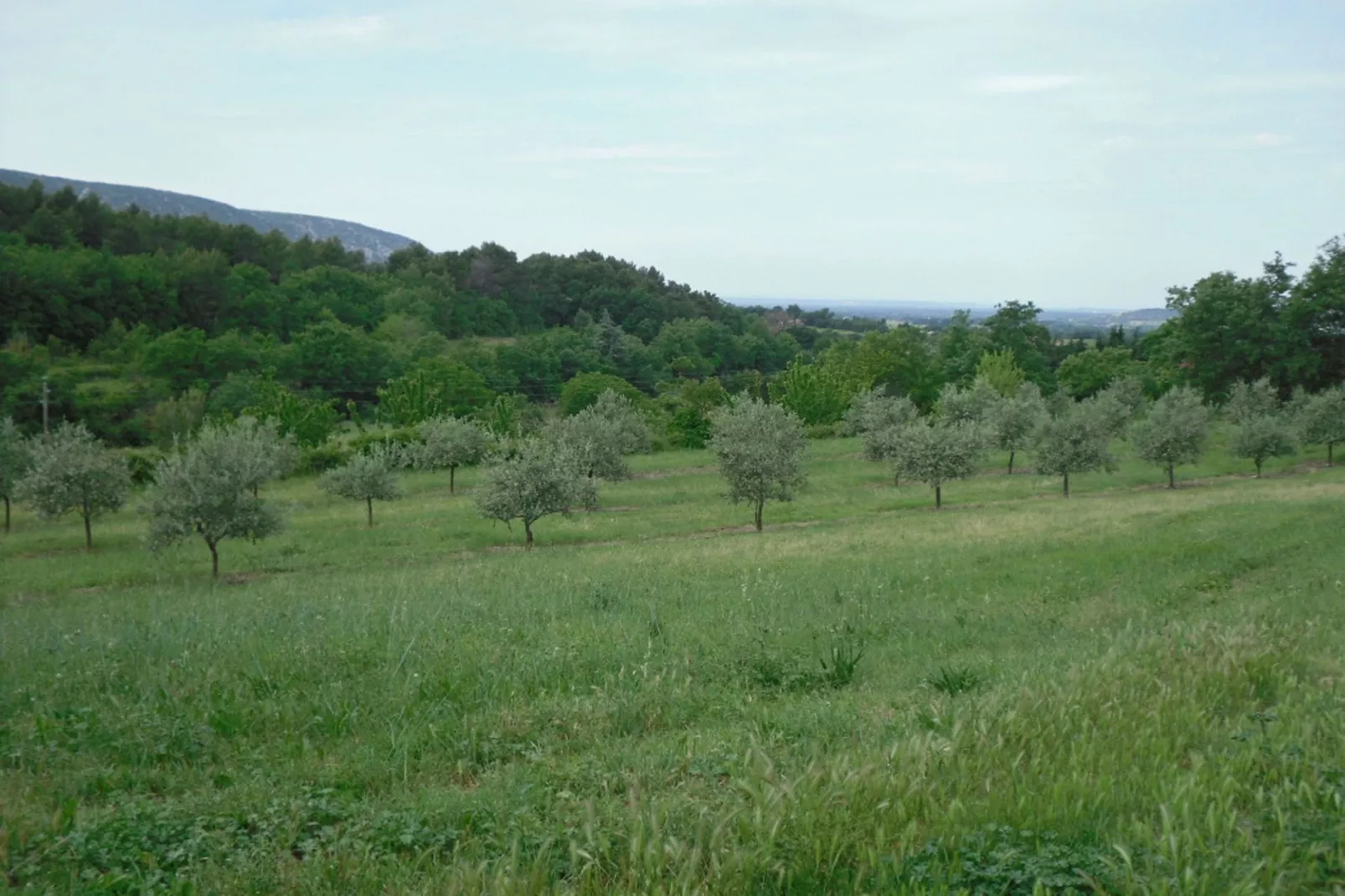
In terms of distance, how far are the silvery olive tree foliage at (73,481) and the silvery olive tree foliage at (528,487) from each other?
13.1 meters

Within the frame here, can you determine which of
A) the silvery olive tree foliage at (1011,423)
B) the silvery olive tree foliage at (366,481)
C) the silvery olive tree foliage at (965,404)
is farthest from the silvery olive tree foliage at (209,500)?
the silvery olive tree foliage at (965,404)

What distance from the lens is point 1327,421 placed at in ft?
158

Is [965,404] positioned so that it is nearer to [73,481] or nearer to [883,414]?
[883,414]

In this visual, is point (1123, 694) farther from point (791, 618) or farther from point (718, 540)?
point (718, 540)

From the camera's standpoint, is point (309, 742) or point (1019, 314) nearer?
point (309, 742)

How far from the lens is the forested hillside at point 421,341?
66.5m

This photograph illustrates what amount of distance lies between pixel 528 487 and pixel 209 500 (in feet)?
31.2

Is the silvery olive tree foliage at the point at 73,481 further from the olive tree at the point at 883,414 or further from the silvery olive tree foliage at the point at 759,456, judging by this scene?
the olive tree at the point at 883,414

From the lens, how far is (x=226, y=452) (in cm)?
2664

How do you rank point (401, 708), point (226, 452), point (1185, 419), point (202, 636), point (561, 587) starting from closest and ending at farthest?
point (401, 708) → point (202, 636) → point (561, 587) → point (226, 452) → point (1185, 419)

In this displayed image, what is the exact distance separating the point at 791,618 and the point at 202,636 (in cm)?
646

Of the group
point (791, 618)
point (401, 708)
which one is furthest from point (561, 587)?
point (401, 708)

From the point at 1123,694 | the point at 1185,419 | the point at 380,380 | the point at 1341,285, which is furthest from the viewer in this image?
the point at 380,380

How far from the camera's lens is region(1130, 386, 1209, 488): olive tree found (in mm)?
43625
